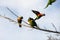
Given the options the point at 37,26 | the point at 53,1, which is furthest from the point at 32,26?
the point at 53,1

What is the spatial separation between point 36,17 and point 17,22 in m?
0.08

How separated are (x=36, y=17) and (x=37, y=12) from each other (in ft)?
0.10

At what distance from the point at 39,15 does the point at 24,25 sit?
76mm

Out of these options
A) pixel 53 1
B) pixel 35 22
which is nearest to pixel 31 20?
pixel 35 22

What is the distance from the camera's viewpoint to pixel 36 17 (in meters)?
0.92

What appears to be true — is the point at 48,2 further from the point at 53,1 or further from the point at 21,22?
the point at 21,22

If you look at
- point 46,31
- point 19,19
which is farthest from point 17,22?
point 46,31

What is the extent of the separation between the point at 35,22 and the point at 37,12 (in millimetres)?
41

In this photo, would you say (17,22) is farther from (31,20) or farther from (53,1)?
(53,1)

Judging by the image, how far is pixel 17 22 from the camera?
95cm

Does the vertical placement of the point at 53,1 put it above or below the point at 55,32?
above

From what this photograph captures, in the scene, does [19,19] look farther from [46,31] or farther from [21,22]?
[46,31]

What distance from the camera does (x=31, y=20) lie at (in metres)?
0.96

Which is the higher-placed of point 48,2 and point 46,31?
point 48,2
